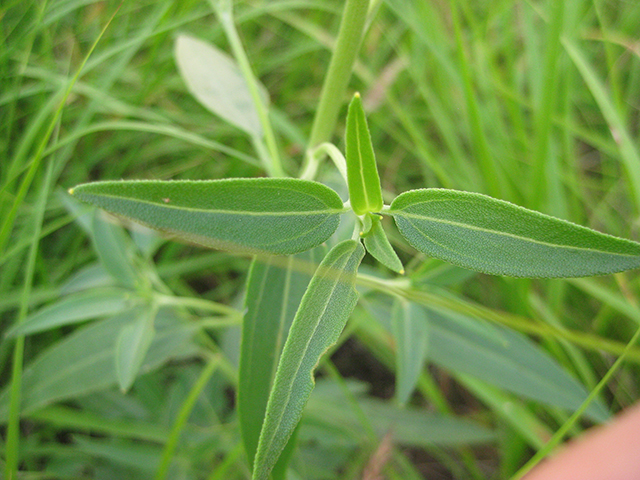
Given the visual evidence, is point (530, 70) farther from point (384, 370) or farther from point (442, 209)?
point (442, 209)

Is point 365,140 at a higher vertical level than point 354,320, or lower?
higher

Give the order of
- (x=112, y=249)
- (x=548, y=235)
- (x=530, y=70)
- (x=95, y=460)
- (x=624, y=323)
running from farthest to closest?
1. (x=530, y=70)
2. (x=624, y=323)
3. (x=95, y=460)
4. (x=112, y=249)
5. (x=548, y=235)

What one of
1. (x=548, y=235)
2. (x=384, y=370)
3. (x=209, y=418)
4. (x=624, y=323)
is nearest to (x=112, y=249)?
(x=209, y=418)

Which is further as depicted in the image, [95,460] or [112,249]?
[95,460]

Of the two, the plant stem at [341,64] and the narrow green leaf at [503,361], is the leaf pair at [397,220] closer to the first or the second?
the plant stem at [341,64]

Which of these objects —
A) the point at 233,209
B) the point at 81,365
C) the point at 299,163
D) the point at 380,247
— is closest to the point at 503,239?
the point at 380,247
